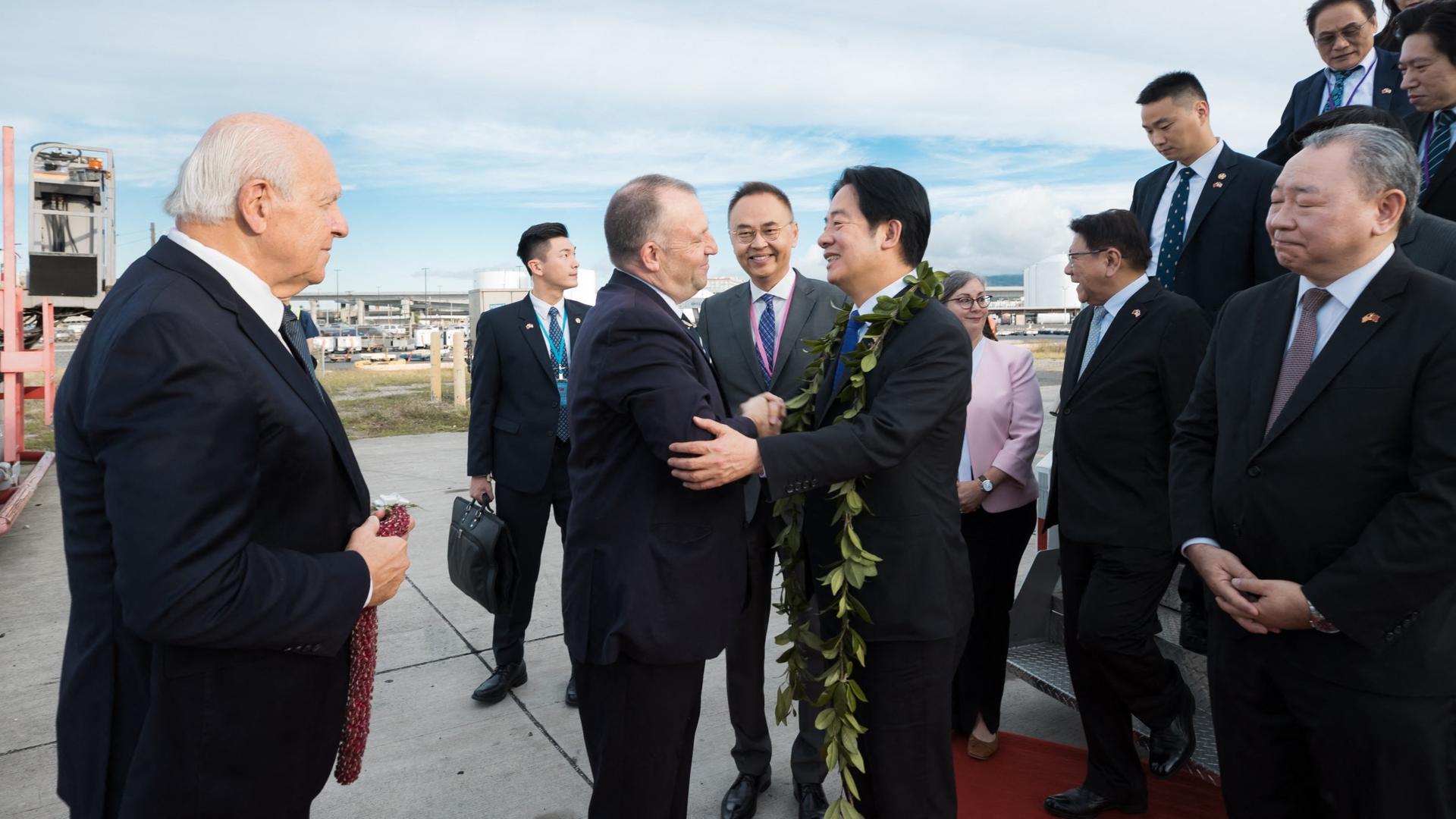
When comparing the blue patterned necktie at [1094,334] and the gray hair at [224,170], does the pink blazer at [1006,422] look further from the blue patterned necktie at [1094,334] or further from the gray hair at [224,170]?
A: the gray hair at [224,170]

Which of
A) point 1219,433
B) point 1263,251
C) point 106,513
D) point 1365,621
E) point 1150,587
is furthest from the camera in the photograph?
point 1263,251

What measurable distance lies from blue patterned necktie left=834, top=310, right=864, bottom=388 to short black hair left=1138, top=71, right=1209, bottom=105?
2154mm

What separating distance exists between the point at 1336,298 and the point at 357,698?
2691 mm

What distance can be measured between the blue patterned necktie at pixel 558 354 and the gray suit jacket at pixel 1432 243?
3.50m

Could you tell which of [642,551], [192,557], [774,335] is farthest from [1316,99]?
[192,557]

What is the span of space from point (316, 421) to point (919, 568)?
5.42 feet

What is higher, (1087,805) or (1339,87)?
(1339,87)

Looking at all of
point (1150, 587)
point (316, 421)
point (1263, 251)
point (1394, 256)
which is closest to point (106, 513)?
point (316, 421)

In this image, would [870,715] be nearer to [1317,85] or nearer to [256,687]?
[256,687]

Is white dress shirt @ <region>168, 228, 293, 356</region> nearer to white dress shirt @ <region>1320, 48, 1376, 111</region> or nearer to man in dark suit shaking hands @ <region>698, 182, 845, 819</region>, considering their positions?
man in dark suit shaking hands @ <region>698, 182, 845, 819</region>

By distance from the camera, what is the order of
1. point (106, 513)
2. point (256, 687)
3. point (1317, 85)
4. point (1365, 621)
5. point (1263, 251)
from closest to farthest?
point (106, 513), point (256, 687), point (1365, 621), point (1263, 251), point (1317, 85)

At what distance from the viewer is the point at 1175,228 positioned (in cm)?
395

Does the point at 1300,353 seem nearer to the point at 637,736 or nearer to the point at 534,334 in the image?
the point at 637,736

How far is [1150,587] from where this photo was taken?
3.16 meters
